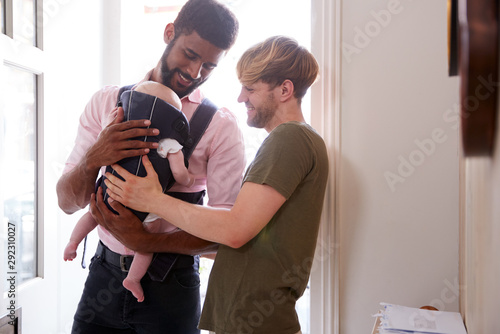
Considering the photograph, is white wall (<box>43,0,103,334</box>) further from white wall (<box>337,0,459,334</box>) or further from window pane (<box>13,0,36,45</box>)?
white wall (<box>337,0,459,334</box>)

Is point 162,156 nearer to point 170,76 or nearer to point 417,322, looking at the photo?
point 170,76

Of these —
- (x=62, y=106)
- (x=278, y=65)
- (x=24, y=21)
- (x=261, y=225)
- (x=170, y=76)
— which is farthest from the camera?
(x=62, y=106)

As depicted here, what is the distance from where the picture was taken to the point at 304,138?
1.15 metres

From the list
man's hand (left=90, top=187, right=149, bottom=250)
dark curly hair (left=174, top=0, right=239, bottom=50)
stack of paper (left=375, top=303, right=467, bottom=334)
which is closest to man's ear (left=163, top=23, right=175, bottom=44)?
dark curly hair (left=174, top=0, right=239, bottom=50)

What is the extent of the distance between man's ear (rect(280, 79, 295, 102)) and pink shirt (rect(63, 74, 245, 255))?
0.64ft

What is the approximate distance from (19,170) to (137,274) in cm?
62

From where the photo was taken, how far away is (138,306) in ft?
4.39

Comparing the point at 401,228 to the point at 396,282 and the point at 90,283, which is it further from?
the point at 90,283

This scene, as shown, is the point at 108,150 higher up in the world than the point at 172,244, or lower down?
higher up

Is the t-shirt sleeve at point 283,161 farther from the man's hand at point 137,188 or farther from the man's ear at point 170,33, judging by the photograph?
the man's ear at point 170,33

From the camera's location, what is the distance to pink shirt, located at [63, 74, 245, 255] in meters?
1.39

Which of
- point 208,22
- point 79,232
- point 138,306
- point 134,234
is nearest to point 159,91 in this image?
point 208,22

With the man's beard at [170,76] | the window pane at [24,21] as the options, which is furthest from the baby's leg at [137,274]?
the window pane at [24,21]

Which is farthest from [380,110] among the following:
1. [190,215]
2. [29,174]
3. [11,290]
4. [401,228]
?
[11,290]
